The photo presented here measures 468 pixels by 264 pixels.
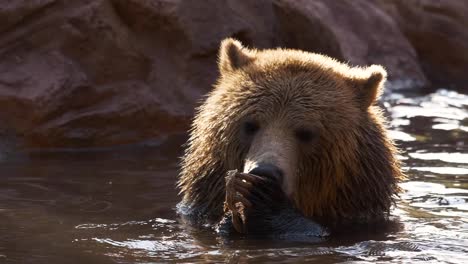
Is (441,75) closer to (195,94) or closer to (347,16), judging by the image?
(347,16)

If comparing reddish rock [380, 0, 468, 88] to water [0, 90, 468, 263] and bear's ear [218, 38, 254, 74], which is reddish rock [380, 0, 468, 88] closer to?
water [0, 90, 468, 263]

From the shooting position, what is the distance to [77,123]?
936cm

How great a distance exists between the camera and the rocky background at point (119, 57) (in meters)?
9.24

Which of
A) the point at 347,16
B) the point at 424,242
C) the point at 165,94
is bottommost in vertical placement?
the point at 424,242

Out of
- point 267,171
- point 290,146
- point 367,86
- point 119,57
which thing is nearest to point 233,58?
point 367,86

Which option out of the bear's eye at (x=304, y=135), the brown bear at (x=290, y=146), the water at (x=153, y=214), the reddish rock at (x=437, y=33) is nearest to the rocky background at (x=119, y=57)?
the water at (x=153, y=214)

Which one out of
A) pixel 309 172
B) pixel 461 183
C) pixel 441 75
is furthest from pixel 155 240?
pixel 441 75

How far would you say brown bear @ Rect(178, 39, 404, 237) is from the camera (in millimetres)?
6411

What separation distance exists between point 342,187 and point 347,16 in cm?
659

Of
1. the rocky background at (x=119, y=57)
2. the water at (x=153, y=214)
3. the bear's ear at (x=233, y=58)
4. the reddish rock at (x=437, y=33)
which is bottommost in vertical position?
the water at (x=153, y=214)

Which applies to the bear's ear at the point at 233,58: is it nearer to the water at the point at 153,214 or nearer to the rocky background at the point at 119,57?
the water at the point at 153,214

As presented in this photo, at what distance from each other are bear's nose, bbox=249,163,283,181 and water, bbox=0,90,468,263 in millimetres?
416

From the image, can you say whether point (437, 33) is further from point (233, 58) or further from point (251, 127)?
point (251, 127)

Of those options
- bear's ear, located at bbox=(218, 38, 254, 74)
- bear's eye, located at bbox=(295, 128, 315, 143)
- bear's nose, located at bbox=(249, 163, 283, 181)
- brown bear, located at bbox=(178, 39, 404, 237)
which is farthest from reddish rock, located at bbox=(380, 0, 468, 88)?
bear's nose, located at bbox=(249, 163, 283, 181)
